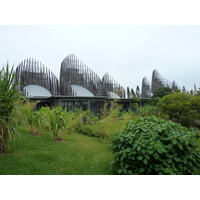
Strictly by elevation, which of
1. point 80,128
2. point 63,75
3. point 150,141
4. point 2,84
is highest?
point 63,75

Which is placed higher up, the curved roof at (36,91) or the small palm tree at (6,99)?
the curved roof at (36,91)

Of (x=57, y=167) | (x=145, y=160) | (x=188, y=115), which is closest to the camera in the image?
(x=145, y=160)

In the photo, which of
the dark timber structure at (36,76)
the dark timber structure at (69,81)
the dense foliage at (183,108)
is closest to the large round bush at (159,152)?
the dense foliage at (183,108)

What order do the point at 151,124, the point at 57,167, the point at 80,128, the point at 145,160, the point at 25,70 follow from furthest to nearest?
1. the point at 25,70
2. the point at 80,128
3. the point at 57,167
4. the point at 151,124
5. the point at 145,160

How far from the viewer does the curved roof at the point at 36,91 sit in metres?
21.0

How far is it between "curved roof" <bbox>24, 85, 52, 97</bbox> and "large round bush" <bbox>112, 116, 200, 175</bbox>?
67.4 ft

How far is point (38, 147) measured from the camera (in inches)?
167

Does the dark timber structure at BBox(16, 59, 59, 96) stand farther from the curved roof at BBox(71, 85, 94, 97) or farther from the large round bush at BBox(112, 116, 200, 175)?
the large round bush at BBox(112, 116, 200, 175)

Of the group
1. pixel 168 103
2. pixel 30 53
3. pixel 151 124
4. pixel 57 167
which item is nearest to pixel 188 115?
pixel 168 103

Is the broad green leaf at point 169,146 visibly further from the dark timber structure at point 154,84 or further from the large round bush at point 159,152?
the dark timber structure at point 154,84

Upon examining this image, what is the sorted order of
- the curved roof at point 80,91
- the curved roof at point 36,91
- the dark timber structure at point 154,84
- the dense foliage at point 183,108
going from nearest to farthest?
the dense foliage at point 183,108, the curved roof at point 36,91, the curved roof at point 80,91, the dark timber structure at point 154,84

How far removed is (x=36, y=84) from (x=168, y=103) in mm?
18198

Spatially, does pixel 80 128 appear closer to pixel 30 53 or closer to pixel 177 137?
pixel 177 137

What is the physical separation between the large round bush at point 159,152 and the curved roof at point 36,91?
20.6m
